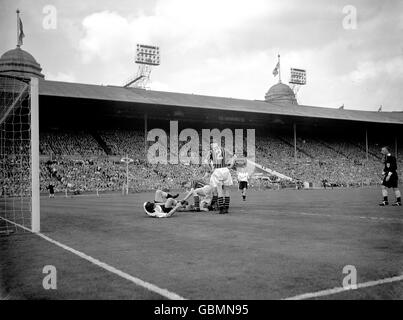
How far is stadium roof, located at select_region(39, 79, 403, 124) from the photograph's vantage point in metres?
41.0

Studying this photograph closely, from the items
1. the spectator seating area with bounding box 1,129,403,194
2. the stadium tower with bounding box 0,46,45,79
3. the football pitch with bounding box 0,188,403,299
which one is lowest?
the football pitch with bounding box 0,188,403,299

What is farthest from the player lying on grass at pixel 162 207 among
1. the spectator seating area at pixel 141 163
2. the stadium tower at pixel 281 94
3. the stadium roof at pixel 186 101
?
the stadium tower at pixel 281 94

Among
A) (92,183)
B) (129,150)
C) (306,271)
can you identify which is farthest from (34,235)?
(129,150)

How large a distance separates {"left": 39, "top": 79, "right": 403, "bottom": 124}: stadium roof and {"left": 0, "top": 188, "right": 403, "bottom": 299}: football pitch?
1363 inches

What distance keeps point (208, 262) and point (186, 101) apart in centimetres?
4451

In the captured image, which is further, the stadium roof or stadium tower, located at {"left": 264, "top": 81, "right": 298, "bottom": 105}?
stadium tower, located at {"left": 264, "top": 81, "right": 298, "bottom": 105}

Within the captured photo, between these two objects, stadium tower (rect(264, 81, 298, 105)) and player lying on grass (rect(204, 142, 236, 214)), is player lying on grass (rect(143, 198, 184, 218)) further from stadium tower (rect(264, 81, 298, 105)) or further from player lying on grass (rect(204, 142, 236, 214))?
stadium tower (rect(264, 81, 298, 105))

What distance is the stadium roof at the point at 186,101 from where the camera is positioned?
134 feet

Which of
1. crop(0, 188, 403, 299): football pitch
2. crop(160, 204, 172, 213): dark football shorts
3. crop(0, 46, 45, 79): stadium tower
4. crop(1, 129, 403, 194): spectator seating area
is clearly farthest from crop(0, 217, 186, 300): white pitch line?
crop(0, 46, 45, 79): stadium tower

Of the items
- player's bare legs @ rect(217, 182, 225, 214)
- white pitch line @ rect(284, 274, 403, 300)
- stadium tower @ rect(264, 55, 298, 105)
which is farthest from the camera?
stadium tower @ rect(264, 55, 298, 105)

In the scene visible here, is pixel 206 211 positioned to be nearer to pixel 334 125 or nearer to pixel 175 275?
pixel 175 275

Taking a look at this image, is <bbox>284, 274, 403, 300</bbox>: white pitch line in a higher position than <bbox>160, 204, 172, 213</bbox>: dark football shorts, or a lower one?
lower

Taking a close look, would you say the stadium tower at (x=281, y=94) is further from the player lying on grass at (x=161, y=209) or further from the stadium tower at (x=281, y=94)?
the player lying on grass at (x=161, y=209)
